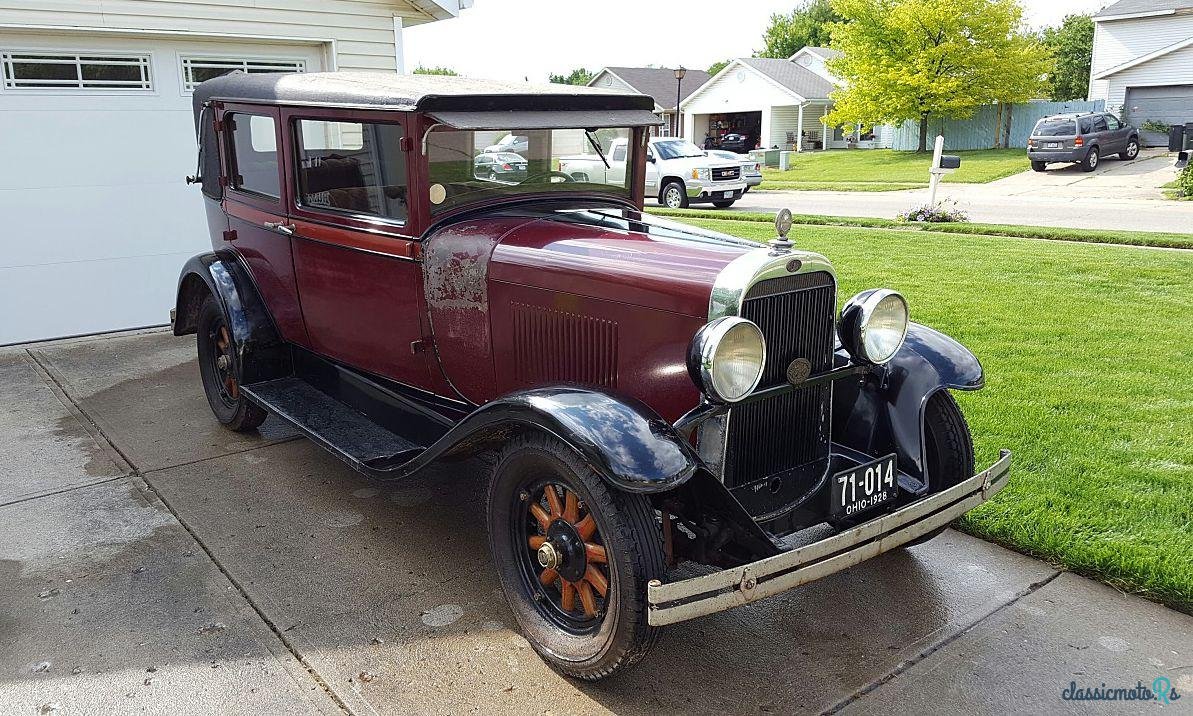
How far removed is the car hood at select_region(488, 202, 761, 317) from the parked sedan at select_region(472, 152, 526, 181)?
18 centimetres

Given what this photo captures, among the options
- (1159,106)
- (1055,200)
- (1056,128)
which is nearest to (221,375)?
(1055,200)

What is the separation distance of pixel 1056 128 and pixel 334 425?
24926 mm

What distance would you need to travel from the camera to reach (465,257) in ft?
11.5

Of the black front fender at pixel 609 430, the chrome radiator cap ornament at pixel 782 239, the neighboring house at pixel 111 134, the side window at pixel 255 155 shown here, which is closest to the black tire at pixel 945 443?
the chrome radiator cap ornament at pixel 782 239

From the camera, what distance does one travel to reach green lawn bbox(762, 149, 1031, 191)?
80.2ft

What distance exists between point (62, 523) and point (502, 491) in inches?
88.4

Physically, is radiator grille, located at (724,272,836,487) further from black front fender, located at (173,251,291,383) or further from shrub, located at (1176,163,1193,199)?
shrub, located at (1176,163,1193,199)

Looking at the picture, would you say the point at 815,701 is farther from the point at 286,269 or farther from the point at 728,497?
the point at 286,269

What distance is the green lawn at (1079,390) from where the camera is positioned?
3.56m

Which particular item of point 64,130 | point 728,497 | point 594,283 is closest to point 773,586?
point 728,497

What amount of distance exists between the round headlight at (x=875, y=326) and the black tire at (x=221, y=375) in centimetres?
319

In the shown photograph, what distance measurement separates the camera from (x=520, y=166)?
3.85 meters

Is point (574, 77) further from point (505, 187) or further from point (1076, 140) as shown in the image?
point (505, 187)

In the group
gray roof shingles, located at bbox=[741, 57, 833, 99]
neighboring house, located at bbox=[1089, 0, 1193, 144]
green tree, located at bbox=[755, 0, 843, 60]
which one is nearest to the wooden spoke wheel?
neighboring house, located at bbox=[1089, 0, 1193, 144]
